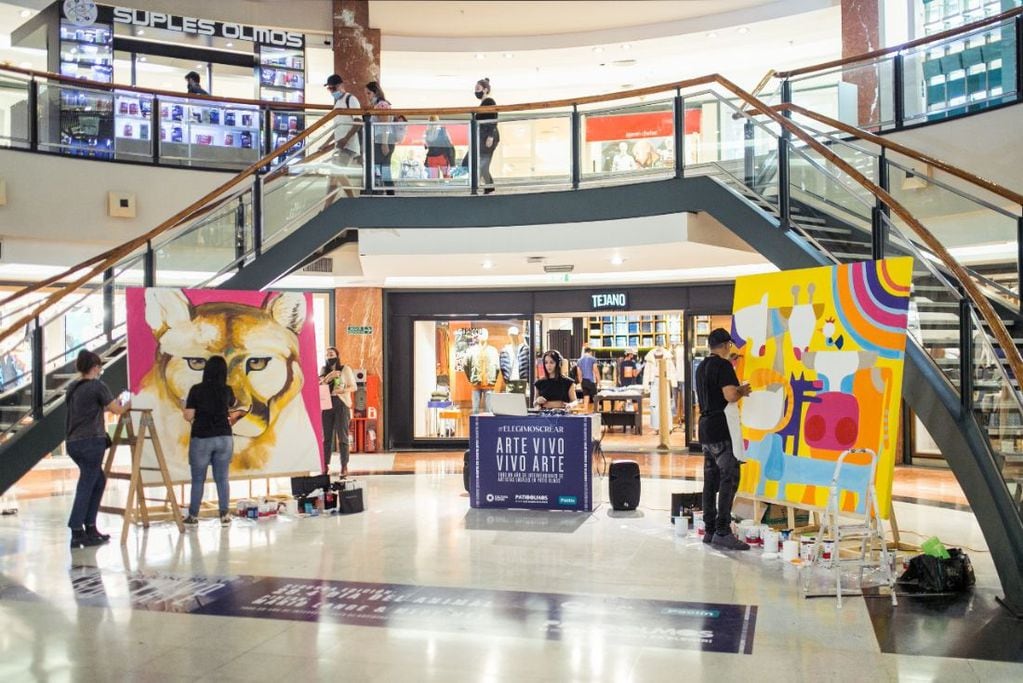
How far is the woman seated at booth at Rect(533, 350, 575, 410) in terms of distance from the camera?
1102 cm

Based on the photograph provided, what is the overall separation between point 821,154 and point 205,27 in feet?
37.6

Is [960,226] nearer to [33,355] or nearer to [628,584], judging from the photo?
[628,584]

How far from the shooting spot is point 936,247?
21.9 feet

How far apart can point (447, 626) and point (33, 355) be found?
5.08 m

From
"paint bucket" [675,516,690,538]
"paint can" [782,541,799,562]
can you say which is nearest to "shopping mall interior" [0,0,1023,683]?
"paint can" [782,541,799,562]

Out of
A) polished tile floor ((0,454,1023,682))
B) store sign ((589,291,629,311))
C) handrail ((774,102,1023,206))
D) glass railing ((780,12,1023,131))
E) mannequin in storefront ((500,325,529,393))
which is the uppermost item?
glass railing ((780,12,1023,131))

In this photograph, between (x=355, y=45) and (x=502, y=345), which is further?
(x=502, y=345)

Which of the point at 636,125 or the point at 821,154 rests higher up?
the point at 636,125

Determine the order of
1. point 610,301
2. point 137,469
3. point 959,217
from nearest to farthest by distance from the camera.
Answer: point 137,469
point 959,217
point 610,301

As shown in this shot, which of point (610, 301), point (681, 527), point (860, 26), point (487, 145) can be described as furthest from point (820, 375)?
point (610, 301)

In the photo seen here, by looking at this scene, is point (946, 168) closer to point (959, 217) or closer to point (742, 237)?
point (959, 217)

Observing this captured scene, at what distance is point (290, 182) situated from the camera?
1152 centimetres

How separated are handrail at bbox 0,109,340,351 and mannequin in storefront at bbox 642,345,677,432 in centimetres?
742

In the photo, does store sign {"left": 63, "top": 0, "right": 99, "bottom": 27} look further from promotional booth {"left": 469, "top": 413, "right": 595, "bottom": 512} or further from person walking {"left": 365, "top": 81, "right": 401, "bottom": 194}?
promotional booth {"left": 469, "top": 413, "right": 595, "bottom": 512}
